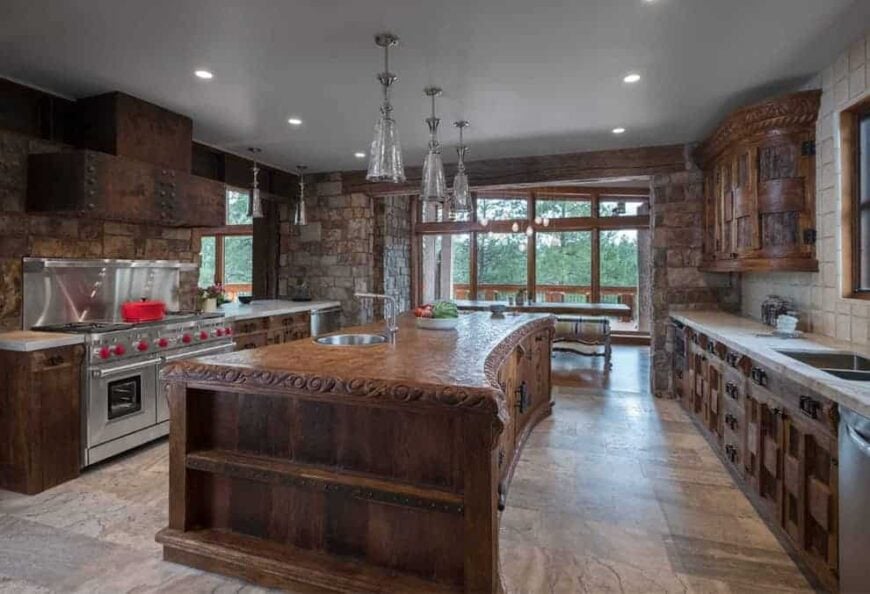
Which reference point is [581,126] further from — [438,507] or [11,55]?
[11,55]

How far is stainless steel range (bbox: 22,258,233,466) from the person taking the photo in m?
3.09

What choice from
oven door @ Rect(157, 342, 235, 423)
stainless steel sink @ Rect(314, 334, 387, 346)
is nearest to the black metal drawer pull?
stainless steel sink @ Rect(314, 334, 387, 346)

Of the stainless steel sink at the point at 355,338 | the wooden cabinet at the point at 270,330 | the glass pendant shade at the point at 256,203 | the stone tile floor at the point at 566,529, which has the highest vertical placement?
the glass pendant shade at the point at 256,203

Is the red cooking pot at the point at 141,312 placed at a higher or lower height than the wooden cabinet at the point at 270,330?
higher

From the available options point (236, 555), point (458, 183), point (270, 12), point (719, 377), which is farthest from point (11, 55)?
point (719, 377)

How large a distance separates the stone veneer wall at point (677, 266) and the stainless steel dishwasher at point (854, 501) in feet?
11.3

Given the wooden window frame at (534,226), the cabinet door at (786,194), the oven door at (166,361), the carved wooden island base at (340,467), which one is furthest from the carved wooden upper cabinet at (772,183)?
the wooden window frame at (534,226)

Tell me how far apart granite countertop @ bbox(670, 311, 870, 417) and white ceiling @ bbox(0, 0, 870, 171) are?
173 centimetres

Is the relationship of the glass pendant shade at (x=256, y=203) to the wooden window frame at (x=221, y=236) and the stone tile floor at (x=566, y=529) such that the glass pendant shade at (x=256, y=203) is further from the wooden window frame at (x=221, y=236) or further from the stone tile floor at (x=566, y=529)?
the wooden window frame at (x=221, y=236)

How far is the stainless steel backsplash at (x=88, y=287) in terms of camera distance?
334 centimetres

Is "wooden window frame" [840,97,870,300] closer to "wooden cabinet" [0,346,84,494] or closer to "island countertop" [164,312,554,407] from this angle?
"island countertop" [164,312,554,407]

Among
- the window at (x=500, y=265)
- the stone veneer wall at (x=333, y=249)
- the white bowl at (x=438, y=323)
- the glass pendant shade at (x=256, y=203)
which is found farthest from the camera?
the window at (x=500, y=265)

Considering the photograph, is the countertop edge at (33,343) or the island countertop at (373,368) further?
the countertop edge at (33,343)

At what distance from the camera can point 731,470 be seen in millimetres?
3027
